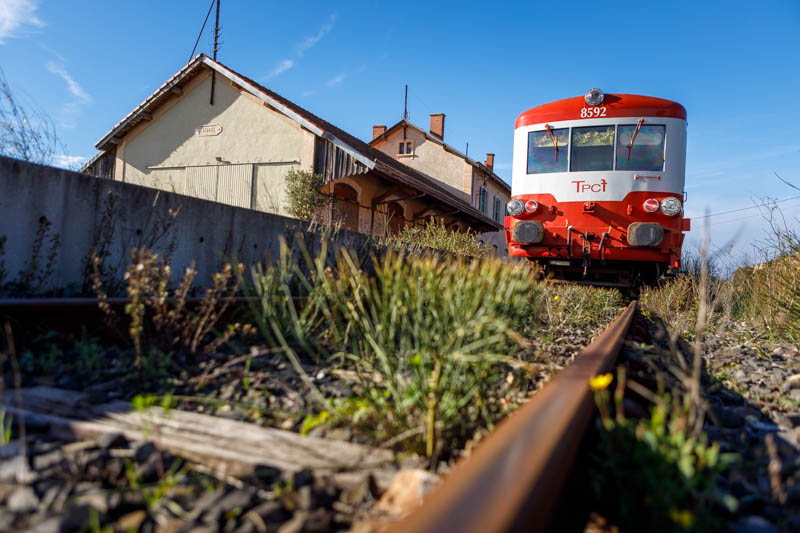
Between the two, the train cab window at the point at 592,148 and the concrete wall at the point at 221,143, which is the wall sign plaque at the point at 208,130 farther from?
the train cab window at the point at 592,148

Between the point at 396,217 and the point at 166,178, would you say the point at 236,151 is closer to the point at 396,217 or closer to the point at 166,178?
the point at 166,178

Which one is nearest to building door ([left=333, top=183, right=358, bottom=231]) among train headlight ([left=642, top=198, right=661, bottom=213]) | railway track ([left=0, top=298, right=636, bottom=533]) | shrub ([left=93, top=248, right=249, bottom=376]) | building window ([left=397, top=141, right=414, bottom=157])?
train headlight ([left=642, top=198, right=661, bottom=213])

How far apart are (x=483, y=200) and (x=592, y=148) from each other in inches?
855

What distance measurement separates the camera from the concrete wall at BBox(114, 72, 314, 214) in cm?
1595

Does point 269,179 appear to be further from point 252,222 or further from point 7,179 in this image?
point 7,179

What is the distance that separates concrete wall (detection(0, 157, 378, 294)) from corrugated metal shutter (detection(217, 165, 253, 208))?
469 inches

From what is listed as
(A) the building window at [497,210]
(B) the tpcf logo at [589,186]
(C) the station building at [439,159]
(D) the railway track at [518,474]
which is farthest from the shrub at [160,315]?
(A) the building window at [497,210]

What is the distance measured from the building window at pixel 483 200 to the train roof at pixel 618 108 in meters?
20.4

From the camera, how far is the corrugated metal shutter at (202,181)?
55.7 ft

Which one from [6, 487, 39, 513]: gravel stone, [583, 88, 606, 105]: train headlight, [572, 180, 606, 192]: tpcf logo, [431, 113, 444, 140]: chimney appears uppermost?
[431, 113, 444, 140]: chimney

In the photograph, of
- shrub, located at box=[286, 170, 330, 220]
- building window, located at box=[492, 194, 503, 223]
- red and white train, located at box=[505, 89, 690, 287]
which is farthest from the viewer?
building window, located at box=[492, 194, 503, 223]

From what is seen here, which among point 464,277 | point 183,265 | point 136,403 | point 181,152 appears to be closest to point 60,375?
point 136,403

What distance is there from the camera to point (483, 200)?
2948cm

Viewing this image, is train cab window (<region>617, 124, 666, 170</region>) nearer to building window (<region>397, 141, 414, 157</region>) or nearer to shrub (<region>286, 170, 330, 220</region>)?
shrub (<region>286, 170, 330, 220</region>)
